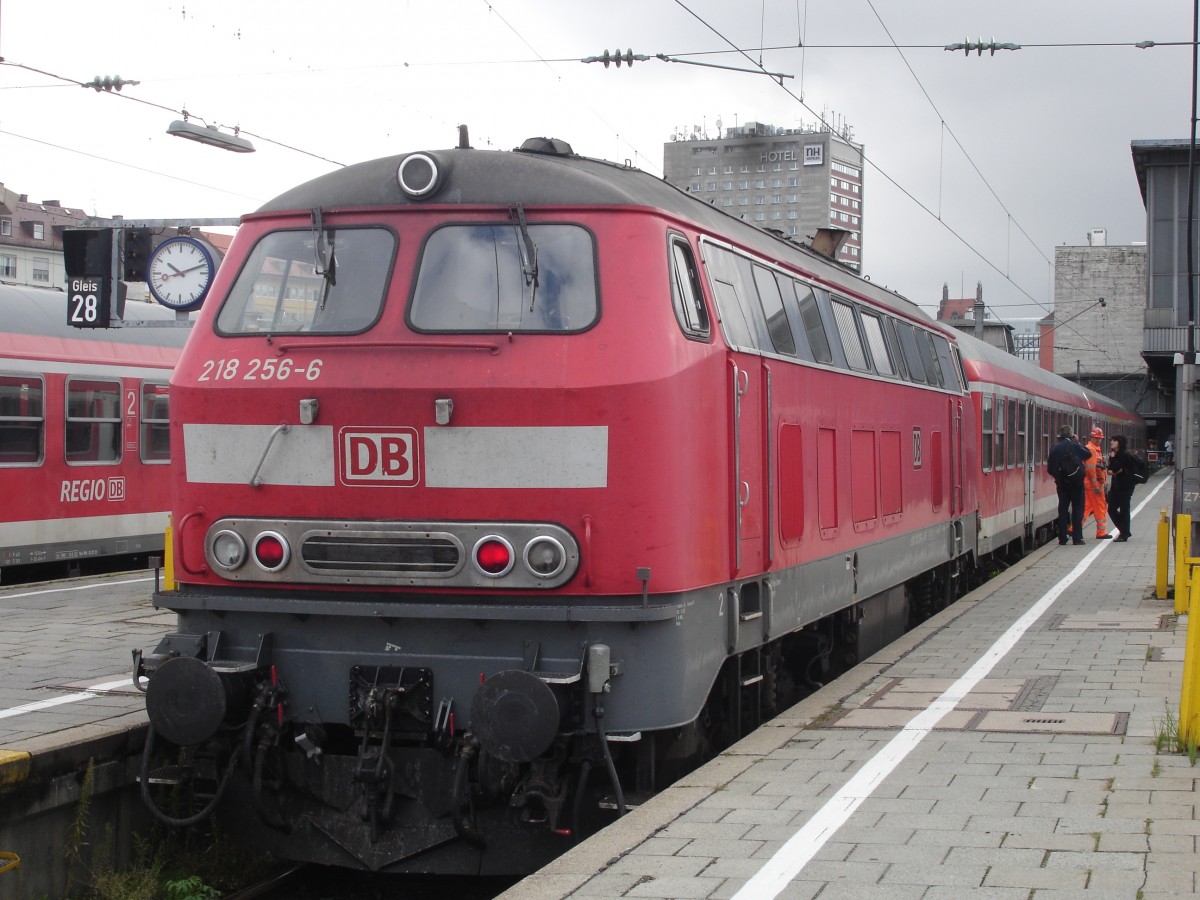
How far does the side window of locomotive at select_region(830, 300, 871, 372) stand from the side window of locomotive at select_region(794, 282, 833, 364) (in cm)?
52

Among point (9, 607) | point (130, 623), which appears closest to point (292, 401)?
point (130, 623)

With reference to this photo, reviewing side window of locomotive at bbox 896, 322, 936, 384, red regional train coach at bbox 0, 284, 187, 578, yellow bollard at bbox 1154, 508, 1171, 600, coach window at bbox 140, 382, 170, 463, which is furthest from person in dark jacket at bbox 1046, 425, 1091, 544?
red regional train coach at bbox 0, 284, 187, 578

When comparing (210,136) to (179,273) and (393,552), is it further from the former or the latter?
(393,552)

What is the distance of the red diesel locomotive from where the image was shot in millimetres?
6195

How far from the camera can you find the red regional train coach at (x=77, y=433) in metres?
15.6

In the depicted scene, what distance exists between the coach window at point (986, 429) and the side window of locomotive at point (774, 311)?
9244 millimetres

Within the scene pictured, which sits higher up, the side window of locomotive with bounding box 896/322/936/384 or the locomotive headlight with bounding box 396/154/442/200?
the locomotive headlight with bounding box 396/154/442/200

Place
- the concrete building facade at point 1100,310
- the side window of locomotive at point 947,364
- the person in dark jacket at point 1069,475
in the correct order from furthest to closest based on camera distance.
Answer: the concrete building facade at point 1100,310 < the person in dark jacket at point 1069,475 < the side window of locomotive at point 947,364

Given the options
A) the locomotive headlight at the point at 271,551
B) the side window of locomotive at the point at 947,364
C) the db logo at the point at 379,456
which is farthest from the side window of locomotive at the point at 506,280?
the side window of locomotive at the point at 947,364

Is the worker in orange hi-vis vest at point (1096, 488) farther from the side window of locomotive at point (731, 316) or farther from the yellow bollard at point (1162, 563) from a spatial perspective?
the side window of locomotive at point (731, 316)

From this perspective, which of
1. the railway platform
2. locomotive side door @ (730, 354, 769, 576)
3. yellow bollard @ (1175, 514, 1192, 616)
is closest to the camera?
the railway platform

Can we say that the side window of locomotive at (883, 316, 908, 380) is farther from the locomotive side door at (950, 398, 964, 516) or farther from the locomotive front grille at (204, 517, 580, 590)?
the locomotive front grille at (204, 517, 580, 590)

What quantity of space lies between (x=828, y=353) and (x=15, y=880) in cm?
567

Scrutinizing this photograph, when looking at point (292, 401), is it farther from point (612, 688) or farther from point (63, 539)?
point (63, 539)
